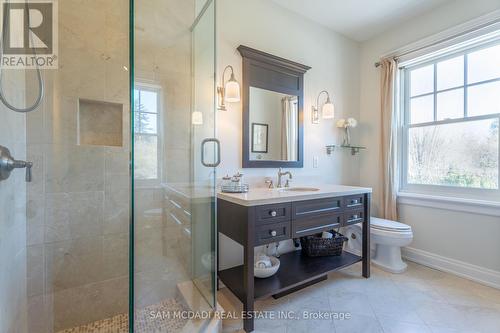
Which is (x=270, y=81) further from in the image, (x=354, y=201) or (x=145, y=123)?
(x=354, y=201)

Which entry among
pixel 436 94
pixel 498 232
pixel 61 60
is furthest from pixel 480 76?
pixel 61 60

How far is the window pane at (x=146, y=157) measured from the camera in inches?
57.5

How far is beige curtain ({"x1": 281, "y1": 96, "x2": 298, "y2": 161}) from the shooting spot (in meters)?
2.20

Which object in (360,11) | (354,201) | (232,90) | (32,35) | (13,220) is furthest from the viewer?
(360,11)

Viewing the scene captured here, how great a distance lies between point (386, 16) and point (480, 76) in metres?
1.07

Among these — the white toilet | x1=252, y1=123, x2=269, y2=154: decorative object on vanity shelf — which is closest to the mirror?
x1=252, y1=123, x2=269, y2=154: decorative object on vanity shelf

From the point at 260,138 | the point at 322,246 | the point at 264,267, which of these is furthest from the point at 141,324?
the point at 260,138

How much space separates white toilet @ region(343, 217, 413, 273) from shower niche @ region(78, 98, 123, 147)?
235 centimetres

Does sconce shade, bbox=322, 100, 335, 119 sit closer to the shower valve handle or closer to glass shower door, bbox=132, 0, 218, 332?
glass shower door, bbox=132, 0, 218, 332

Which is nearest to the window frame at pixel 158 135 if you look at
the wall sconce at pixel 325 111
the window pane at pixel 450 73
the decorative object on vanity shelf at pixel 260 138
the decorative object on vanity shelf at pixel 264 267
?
the decorative object on vanity shelf at pixel 260 138

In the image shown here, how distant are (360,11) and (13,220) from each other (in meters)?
3.18

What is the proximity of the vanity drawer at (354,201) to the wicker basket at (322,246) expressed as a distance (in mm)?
370

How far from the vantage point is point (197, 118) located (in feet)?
5.28

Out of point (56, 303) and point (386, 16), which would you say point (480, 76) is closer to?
point (386, 16)
